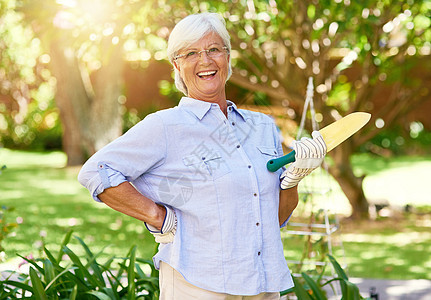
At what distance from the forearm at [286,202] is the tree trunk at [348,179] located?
5.41 meters

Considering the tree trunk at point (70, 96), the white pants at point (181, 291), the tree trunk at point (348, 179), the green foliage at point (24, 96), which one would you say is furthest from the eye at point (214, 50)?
the green foliage at point (24, 96)

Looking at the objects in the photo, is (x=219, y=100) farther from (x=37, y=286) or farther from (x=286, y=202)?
(x=37, y=286)

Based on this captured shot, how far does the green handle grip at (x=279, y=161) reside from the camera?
7.54 feet

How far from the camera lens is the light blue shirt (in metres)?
2.23

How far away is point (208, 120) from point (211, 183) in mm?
252

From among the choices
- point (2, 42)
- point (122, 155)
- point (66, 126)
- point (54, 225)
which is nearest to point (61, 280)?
point (122, 155)

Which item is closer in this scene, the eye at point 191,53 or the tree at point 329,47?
the eye at point 191,53

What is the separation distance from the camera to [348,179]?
801 cm

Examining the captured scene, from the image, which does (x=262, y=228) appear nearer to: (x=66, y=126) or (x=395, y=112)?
(x=395, y=112)

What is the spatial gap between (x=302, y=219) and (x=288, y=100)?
150 centimetres

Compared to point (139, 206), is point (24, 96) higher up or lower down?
higher up

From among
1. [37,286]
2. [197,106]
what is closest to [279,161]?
[197,106]

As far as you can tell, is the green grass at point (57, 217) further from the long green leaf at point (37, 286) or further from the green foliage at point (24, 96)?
the green foliage at point (24, 96)

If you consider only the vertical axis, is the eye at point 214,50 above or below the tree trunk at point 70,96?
below
